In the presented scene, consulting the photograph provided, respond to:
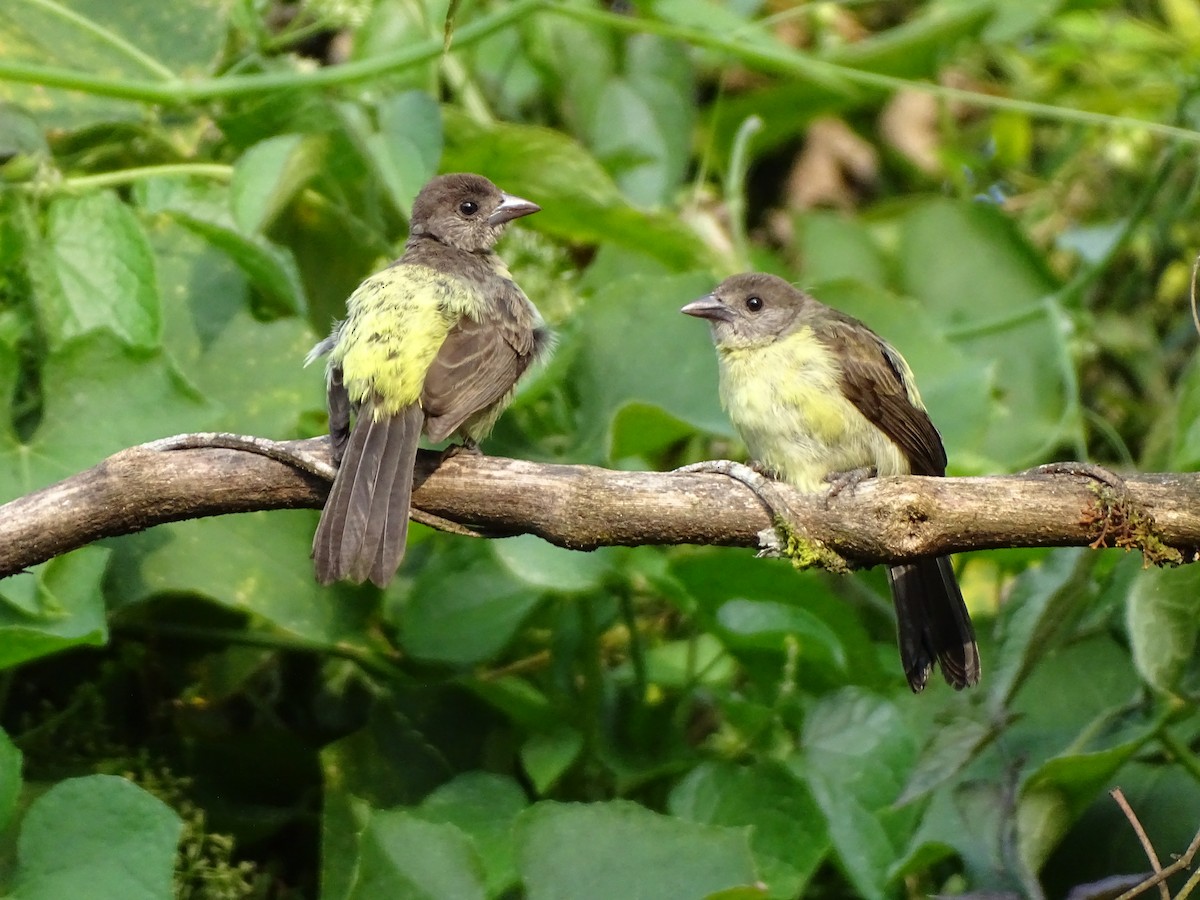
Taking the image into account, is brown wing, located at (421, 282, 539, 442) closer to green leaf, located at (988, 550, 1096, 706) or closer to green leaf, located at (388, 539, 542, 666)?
green leaf, located at (388, 539, 542, 666)

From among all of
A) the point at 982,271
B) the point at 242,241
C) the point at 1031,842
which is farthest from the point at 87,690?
the point at 982,271

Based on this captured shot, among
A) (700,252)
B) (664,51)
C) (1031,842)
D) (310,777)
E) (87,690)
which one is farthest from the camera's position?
(664,51)

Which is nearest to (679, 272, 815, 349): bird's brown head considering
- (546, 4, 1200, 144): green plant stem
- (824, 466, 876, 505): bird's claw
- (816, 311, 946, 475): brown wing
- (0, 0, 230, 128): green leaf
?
(816, 311, 946, 475): brown wing

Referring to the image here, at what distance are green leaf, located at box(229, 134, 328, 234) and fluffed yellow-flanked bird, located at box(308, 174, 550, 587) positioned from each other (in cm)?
32

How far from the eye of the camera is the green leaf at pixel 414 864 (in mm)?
2971

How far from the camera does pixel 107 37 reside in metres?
3.82

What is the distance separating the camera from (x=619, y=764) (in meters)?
3.72

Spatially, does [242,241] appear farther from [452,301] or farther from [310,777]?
[310,777]

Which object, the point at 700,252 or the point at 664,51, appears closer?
the point at 700,252

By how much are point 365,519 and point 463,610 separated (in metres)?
0.92

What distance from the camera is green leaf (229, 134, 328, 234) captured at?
3645 millimetres

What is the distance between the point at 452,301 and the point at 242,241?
2.06 ft

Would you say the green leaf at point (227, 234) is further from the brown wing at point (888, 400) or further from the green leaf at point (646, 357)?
the brown wing at point (888, 400)

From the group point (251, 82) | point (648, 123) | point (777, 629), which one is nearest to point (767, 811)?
point (777, 629)
